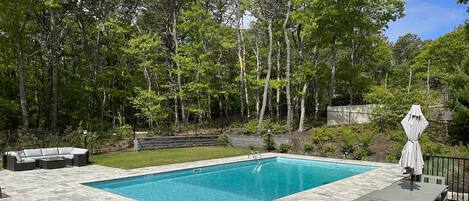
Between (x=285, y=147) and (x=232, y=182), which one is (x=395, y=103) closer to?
(x=285, y=147)

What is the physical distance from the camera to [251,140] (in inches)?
763

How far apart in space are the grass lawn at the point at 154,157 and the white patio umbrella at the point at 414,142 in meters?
8.81

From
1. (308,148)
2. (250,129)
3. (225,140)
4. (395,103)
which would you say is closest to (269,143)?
(308,148)

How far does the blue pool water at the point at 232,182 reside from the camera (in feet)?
31.1

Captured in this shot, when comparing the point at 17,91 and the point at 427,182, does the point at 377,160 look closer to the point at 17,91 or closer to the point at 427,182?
the point at 427,182

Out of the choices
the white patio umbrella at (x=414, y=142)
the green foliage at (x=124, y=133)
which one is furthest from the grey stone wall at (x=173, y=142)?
the white patio umbrella at (x=414, y=142)

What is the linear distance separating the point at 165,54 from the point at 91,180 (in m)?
16.4

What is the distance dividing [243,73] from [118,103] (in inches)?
465

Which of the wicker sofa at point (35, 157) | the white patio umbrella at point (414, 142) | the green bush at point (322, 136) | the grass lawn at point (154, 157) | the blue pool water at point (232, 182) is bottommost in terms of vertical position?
the blue pool water at point (232, 182)

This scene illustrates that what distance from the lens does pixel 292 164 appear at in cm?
1520

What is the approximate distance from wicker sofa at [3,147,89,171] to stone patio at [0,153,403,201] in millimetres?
307

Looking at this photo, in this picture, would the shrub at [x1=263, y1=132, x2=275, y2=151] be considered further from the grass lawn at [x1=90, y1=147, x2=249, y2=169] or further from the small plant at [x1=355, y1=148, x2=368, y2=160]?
the small plant at [x1=355, y1=148, x2=368, y2=160]

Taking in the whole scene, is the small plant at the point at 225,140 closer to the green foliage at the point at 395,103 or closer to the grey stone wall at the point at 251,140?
the grey stone wall at the point at 251,140

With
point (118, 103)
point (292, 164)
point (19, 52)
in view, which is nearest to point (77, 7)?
point (19, 52)
